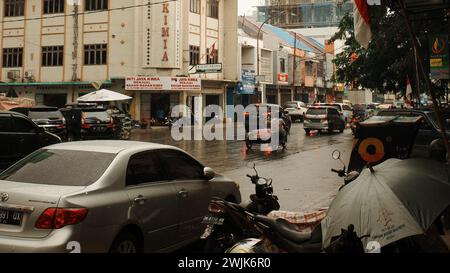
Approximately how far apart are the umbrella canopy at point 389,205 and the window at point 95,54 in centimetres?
3484

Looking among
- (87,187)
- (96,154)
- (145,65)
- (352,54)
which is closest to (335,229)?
(87,187)

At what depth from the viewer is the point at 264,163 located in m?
16.0

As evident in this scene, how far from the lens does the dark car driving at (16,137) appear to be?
12234 mm

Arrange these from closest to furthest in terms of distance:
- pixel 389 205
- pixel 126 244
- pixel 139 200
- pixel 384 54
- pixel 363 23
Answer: pixel 389 205, pixel 126 244, pixel 139 200, pixel 363 23, pixel 384 54

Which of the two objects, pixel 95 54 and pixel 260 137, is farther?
pixel 95 54

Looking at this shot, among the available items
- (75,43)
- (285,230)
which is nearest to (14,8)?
(75,43)

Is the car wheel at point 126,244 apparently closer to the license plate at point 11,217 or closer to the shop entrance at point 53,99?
the license plate at point 11,217

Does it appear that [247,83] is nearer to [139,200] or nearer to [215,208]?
[139,200]

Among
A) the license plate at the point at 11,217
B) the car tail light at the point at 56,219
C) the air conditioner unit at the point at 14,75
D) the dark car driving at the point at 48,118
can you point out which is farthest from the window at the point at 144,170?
the air conditioner unit at the point at 14,75

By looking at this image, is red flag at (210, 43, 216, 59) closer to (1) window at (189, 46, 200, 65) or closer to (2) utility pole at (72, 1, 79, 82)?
(1) window at (189, 46, 200, 65)

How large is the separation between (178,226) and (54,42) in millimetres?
35977

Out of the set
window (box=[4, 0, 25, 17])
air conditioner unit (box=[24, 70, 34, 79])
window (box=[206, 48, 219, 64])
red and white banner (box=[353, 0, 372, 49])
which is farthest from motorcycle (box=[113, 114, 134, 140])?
window (box=[4, 0, 25, 17])

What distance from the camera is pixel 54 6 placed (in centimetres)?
3847

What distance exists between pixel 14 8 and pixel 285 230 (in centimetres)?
4186
